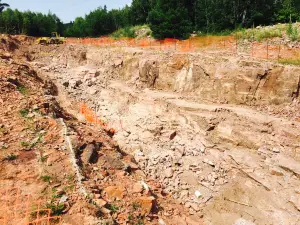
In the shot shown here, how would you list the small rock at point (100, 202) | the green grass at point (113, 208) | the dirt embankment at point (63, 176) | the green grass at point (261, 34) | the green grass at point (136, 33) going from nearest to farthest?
the dirt embankment at point (63, 176) → the small rock at point (100, 202) → the green grass at point (113, 208) → the green grass at point (261, 34) → the green grass at point (136, 33)

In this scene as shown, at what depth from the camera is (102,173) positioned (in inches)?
355

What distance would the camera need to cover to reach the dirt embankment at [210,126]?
30.6ft

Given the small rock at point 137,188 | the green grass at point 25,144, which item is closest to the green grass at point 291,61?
the small rock at point 137,188

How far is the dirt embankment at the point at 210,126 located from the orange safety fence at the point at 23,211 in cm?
387

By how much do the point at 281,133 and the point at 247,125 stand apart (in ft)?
4.28

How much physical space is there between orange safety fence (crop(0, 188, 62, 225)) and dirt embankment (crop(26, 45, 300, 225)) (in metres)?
3.87

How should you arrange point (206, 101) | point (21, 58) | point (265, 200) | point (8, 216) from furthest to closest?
point (21, 58) → point (206, 101) → point (265, 200) → point (8, 216)

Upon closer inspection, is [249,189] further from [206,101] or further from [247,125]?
[206,101]

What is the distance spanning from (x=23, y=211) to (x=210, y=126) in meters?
7.98

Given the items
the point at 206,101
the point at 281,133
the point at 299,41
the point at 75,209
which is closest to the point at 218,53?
the point at 206,101

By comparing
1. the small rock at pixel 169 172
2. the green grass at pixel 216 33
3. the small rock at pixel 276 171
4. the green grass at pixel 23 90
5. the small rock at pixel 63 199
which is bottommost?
the small rock at pixel 169 172

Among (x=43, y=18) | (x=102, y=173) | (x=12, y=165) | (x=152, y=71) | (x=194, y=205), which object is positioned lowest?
(x=194, y=205)

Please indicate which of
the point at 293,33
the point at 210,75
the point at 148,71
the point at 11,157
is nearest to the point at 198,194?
the point at 210,75

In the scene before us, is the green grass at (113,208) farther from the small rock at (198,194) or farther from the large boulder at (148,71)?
the large boulder at (148,71)
